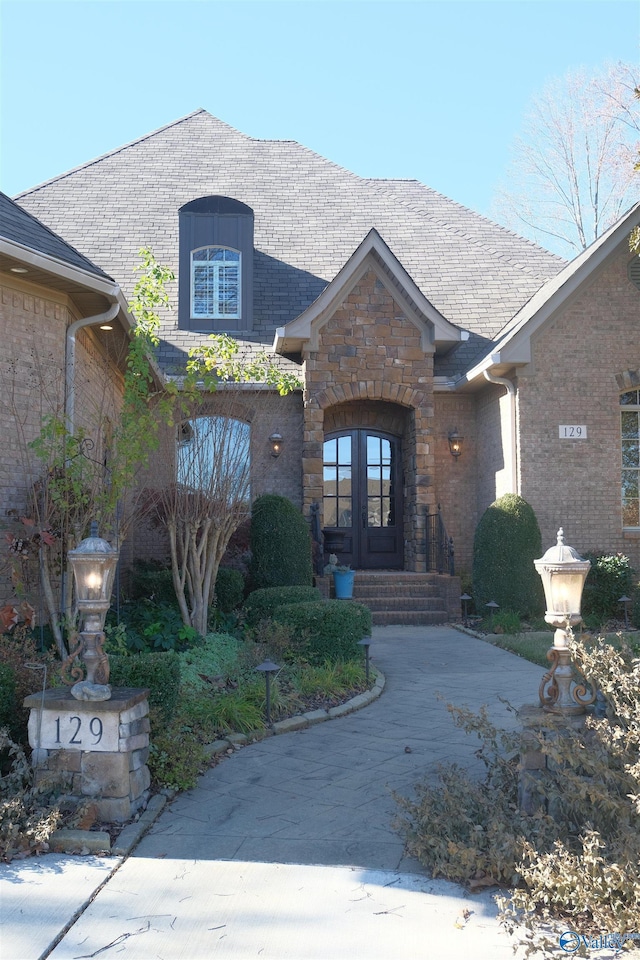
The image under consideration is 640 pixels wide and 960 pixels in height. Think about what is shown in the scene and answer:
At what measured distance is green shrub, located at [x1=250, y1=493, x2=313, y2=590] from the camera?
11.1 meters

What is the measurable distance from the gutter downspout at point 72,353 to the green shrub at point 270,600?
2727mm

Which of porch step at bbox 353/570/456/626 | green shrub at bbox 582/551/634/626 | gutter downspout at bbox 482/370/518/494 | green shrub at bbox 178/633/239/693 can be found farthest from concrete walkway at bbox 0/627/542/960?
gutter downspout at bbox 482/370/518/494

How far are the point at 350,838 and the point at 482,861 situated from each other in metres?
0.82

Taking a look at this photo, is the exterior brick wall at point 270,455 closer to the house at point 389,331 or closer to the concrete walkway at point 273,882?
the house at point 389,331

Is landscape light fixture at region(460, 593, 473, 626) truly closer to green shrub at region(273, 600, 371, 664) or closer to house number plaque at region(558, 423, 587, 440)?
house number plaque at region(558, 423, 587, 440)

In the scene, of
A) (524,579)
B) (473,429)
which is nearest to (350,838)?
(524,579)

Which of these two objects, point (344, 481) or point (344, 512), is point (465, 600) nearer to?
point (344, 512)

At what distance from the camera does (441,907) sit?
3469 mm

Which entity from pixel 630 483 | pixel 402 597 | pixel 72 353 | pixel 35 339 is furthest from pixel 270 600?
pixel 630 483

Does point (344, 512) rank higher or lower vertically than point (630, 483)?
lower

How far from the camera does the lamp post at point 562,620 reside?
4.36 metres

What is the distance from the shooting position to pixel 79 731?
448 centimetres

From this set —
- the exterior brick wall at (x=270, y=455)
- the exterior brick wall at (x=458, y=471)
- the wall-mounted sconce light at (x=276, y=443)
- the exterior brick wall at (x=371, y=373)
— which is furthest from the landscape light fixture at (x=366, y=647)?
the exterior brick wall at (x=458, y=471)

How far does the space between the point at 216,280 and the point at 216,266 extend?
28 cm
